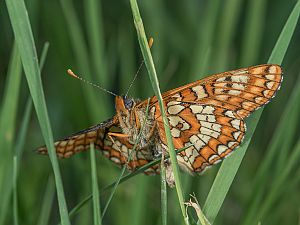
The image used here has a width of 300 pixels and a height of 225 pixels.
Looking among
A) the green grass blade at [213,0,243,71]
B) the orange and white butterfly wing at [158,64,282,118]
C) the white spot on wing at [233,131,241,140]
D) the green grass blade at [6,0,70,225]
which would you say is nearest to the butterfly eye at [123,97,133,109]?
the orange and white butterfly wing at [158,64,282,118]

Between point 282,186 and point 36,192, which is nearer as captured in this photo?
point 282,186

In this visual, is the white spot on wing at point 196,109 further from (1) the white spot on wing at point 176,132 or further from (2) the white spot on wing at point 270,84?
(2) the white spot on wing at point 270,84

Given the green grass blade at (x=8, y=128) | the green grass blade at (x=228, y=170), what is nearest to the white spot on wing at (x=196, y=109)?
the green grass blade at (x=228, y=170)

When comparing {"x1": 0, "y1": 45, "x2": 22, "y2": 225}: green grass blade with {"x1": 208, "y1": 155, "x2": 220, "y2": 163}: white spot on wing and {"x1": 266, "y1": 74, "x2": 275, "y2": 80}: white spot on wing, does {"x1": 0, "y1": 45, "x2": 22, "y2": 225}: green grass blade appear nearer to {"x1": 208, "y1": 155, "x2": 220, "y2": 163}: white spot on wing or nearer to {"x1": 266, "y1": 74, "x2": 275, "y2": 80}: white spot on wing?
{"x1": 208, "y1": 155, "x2": 220, "y2": 163}: white spot on wing

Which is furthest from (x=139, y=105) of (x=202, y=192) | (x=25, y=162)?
(x=25, y=162)

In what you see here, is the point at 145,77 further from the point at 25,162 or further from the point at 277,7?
the point at 277,7

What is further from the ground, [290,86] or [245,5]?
[245,5]

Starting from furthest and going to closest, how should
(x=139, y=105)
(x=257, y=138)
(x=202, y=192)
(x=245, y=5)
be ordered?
(x=245, y=5) < (x=257, y=138) < (x=202, y=192) < (x=139, y=105)
